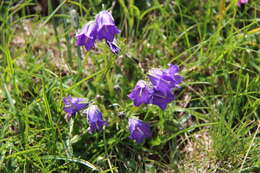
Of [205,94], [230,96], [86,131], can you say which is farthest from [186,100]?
[86,131]

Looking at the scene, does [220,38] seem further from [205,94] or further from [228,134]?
[228,134]

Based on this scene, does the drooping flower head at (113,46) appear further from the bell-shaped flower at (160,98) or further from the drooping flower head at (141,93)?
the bell-shaped flower at (160,98)

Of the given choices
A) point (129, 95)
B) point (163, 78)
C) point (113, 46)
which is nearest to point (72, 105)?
point (129, 95)

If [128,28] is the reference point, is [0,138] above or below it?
below

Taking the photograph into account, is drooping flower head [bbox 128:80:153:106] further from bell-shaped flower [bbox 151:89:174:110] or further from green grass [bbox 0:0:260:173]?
green grass [bbox 0:0:260:173]

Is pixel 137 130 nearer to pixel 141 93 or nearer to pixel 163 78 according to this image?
pixel 141 93

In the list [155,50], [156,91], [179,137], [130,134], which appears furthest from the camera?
[155,50]
